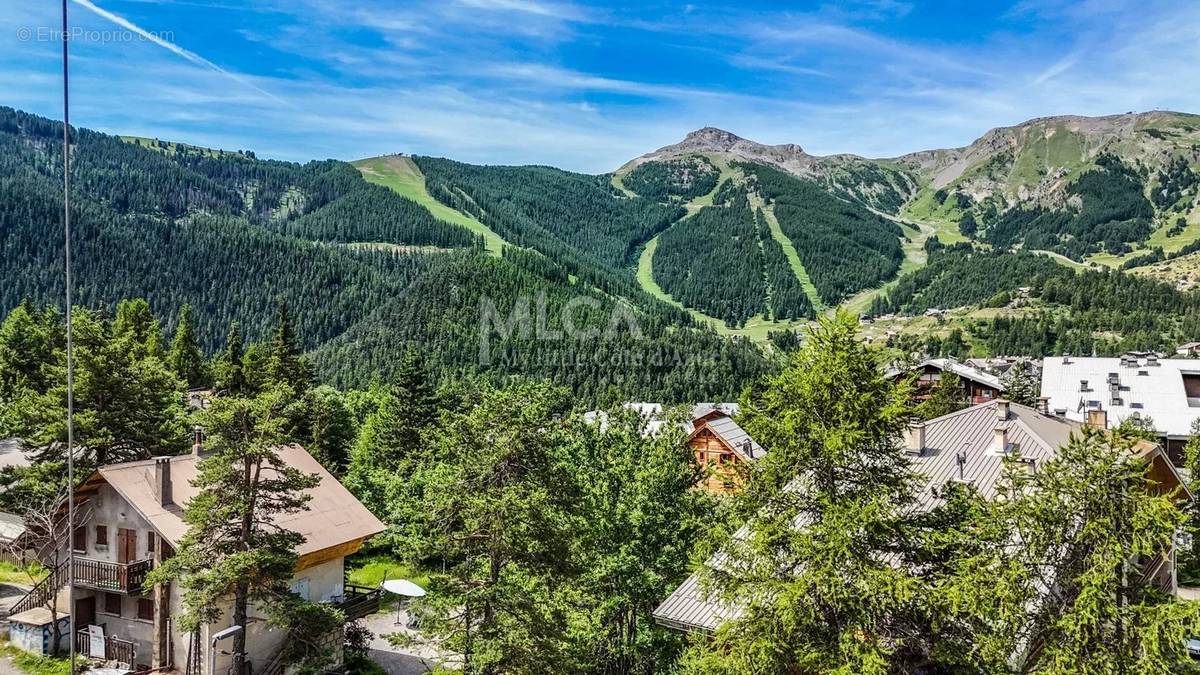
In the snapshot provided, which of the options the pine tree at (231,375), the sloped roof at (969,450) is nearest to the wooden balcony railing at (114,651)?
the sloped roof at (969,450)

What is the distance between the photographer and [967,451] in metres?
29.0

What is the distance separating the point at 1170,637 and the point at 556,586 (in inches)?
651

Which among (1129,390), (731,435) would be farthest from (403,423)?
(1129,390)

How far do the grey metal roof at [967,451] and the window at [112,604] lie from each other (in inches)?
896

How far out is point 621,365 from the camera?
16400 centimetres

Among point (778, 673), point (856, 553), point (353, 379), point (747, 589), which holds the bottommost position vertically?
point (353, 379)

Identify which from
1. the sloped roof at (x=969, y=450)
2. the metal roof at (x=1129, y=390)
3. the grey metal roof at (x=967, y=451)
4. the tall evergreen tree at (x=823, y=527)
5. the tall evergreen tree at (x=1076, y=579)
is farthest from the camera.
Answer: the metal roof at (x=1129, y=390)

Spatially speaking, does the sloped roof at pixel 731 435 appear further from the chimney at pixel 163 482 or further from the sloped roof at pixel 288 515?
the chimney at pixel 163 482

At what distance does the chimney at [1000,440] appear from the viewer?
28.1m

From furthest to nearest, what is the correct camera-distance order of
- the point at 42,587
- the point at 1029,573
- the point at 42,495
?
the point at 42,495, the point at 42,587, the point at 1029,573

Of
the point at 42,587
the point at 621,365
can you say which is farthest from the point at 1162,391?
the point at 621,365

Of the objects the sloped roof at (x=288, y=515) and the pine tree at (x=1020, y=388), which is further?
the pine tree at (x=1020, y=388)

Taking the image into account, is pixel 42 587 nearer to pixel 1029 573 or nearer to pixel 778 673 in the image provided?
pixel 778 673

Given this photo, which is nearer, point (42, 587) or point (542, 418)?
point (542, 418)
